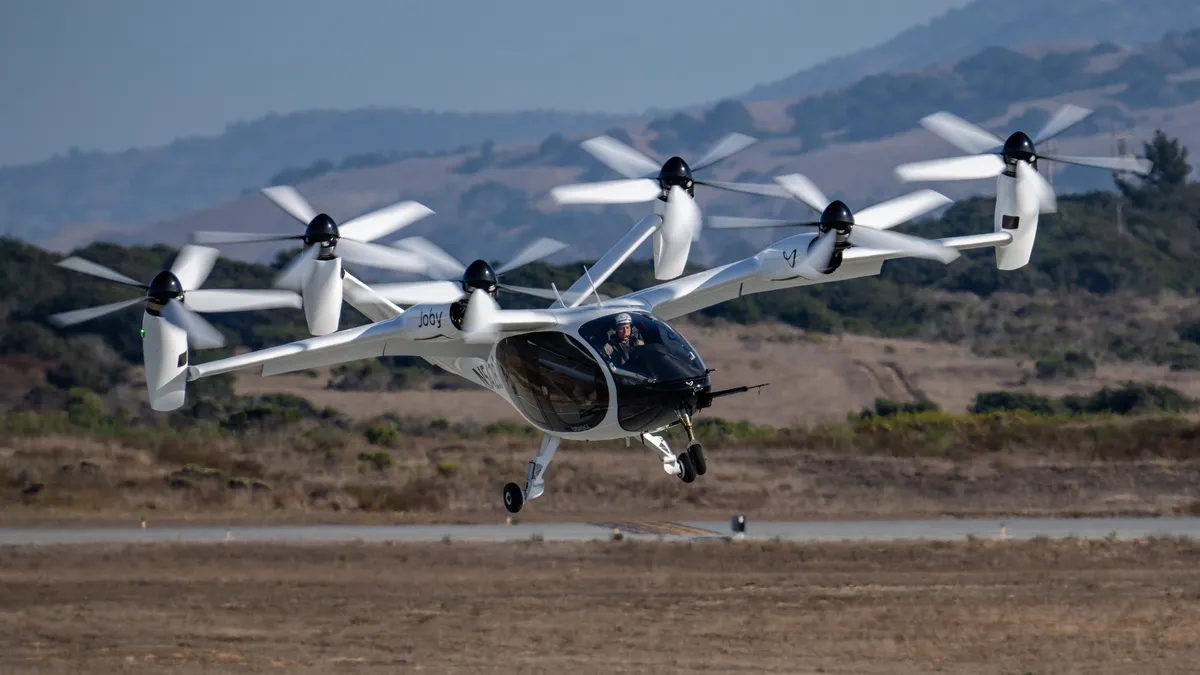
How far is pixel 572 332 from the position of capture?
27.5 metres

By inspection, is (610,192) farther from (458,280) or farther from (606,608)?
(606,608)

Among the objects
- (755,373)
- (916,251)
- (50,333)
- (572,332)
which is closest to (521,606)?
(572,332)

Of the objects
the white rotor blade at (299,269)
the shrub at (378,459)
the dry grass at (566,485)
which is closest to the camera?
the white rotor blade at (299,269)

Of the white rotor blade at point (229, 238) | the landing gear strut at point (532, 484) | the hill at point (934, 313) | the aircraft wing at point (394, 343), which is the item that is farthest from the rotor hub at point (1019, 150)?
the hill at point (934, 313)

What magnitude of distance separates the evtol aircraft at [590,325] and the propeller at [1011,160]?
645 mm

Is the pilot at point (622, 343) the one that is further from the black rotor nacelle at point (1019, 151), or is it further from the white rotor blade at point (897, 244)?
the black rotor nacelle at point (1019, 151)

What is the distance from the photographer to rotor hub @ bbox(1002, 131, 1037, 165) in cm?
3056

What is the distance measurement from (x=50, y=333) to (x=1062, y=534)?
220 feet

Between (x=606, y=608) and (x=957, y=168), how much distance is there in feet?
54.1

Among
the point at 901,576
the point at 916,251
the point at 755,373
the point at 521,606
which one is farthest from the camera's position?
the point at 755,373

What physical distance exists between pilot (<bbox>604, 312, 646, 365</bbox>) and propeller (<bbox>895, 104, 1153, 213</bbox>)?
17.9 feet

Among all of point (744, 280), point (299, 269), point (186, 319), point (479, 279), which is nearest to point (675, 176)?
point (744, 280)

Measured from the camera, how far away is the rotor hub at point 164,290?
27844 millimetres

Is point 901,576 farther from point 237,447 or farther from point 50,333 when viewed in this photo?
point 50,333
